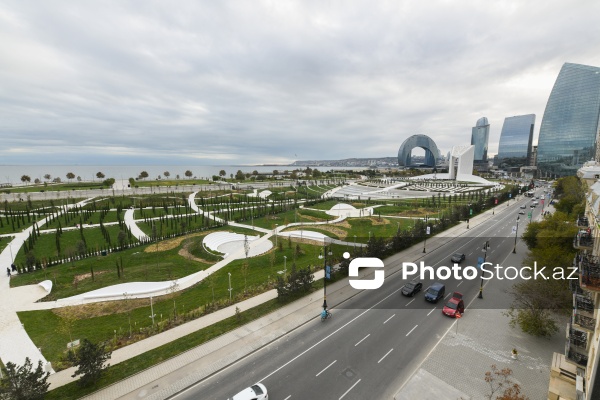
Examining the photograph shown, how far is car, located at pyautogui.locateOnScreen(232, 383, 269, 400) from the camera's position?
1313 cm

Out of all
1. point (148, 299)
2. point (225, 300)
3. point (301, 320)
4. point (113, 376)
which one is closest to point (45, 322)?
point (148, 299)

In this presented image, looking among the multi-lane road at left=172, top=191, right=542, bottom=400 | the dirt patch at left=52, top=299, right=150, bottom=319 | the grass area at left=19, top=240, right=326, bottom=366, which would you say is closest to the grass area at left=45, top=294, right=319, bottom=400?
the grass area at left=19, top=240, right=326, bottom=366

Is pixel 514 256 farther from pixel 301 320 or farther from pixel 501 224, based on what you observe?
pixel 301 320

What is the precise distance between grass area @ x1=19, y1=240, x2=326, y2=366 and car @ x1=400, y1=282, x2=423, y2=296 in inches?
418

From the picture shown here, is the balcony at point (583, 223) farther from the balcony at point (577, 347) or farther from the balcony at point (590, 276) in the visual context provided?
the balcony at point (590, 276)

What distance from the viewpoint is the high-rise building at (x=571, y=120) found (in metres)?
127

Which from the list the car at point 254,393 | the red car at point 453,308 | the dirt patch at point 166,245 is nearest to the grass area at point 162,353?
the car at point 254,393

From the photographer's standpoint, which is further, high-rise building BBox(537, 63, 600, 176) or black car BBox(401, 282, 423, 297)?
high-rise building BBox(537, 63, 600, 176)

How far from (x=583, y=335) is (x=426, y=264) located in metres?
18.8

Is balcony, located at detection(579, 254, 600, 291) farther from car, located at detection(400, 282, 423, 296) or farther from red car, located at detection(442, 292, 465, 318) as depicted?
car, located at detection(400, 282, 423, 296)

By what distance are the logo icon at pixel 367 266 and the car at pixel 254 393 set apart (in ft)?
47.8

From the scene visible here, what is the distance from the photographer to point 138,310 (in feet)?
75.7

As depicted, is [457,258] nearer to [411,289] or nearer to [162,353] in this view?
[411,289]

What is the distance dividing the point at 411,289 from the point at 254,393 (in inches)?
659
